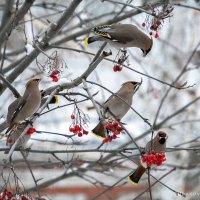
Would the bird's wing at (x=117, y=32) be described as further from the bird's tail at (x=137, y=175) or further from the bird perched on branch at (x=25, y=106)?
the bird's tail at (x=137, y=175)

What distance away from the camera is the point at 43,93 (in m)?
3.25

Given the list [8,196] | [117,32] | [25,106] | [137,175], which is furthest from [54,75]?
[137,175]

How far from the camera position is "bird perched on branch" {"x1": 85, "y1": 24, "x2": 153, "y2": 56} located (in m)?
3.27

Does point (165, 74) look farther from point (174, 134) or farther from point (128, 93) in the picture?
point (128, 93)

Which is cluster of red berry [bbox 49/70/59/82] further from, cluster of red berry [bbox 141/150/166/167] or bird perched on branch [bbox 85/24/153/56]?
cluster of red berry [bbox 141/150/166/167]

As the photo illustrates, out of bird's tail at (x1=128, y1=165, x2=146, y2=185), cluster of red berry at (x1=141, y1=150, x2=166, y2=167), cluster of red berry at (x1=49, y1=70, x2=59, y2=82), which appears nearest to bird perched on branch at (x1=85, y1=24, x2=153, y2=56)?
cluster of red berry at (x1=49, y1=70, x2=59, y2=82)

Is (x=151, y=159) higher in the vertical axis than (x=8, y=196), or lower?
higher

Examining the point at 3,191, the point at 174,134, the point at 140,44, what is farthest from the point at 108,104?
the point at 174,134

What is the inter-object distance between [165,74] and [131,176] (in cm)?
600

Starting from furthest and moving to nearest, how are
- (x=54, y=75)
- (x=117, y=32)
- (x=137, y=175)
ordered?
(x=137, y=175)
(x=117, y=32)
(x=54, y=75)

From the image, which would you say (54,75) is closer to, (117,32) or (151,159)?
(117,32)

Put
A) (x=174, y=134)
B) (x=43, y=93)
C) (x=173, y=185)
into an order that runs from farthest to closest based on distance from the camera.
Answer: (x=174, y=134)
(x=173, y=185)
(x=43, y=93)

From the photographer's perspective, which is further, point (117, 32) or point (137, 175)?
point (137, 175)

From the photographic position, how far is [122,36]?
11.5 feet
